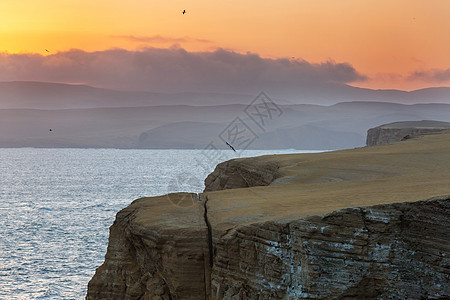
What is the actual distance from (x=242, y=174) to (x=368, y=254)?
1667 cm

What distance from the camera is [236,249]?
16.7 metres

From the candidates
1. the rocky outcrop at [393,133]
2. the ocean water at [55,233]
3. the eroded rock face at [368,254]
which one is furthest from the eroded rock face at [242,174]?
the rocky outcrop at [393,133]

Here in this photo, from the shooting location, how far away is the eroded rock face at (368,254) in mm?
14848

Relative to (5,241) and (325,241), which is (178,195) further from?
(5,241)

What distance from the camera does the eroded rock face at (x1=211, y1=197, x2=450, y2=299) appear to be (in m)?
14.8

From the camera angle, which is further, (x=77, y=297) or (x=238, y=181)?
(x=77, y=297)

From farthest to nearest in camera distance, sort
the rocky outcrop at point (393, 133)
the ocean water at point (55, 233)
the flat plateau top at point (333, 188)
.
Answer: the rocky outcrop at point (393, 133), the ocean water at point (55, 233), the flat plateau top at point (333, 188)

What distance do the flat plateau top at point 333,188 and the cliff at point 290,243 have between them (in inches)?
2.2

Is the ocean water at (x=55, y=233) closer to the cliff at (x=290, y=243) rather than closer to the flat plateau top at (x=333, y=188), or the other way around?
the flat plateau top at (x=333, y=188)

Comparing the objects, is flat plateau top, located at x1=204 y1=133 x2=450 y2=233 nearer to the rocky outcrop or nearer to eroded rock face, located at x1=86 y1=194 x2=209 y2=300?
eroded rock face, located at x1=86 y1=194 x2=209 y2=300

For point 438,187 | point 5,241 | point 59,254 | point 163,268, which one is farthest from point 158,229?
point 5,241

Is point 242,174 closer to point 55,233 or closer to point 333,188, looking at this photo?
point 333,188

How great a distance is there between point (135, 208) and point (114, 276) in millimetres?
2791

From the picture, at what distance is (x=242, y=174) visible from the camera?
3148 cm
